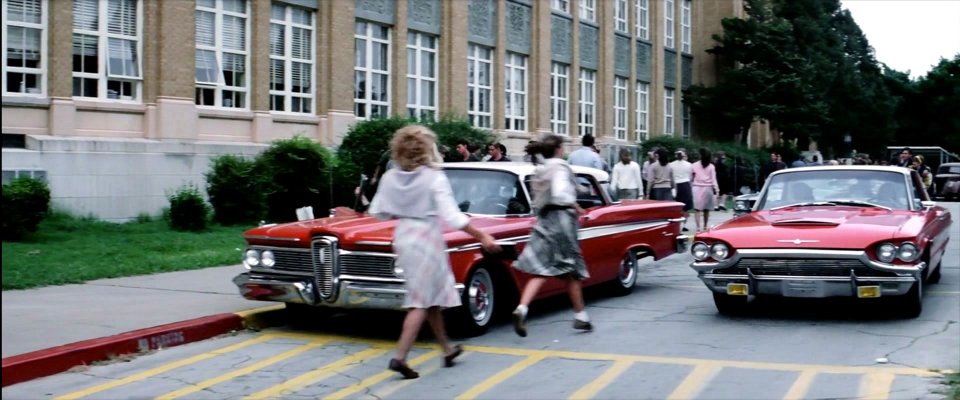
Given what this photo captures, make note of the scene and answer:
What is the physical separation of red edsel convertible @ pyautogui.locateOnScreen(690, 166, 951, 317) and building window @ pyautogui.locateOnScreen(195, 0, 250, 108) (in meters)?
14.0

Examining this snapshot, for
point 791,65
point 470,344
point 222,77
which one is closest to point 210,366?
point 470,344

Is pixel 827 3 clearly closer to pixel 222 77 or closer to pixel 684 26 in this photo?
pixel 684 26

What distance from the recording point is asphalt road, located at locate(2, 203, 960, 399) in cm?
709

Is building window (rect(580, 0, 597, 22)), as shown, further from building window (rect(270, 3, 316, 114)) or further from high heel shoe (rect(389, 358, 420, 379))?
high heel shoe (rect(389, 358, 420, 379))

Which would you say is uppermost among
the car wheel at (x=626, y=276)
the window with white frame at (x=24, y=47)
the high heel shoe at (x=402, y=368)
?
the window with white frame at (x=24, y=47)

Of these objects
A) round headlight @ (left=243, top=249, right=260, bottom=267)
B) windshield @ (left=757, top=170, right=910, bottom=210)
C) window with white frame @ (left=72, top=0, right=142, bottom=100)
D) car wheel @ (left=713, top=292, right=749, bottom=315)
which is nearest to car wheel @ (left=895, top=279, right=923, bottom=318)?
windshield @ (left=757, top=170, right=910, bottom=210)

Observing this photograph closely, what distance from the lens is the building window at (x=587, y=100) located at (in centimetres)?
3834

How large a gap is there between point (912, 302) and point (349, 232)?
5.24m

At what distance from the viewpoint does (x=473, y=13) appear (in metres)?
31.2

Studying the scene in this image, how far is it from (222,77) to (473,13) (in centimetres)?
1068

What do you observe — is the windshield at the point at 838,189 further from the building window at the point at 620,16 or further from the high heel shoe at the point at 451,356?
the building window at the point at 620,16

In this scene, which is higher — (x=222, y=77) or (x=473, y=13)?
(x=473, y=13)

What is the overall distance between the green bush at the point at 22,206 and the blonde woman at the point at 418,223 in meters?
9.27

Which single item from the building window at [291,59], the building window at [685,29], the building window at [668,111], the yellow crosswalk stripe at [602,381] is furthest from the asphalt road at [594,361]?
the building window at [685,29]
